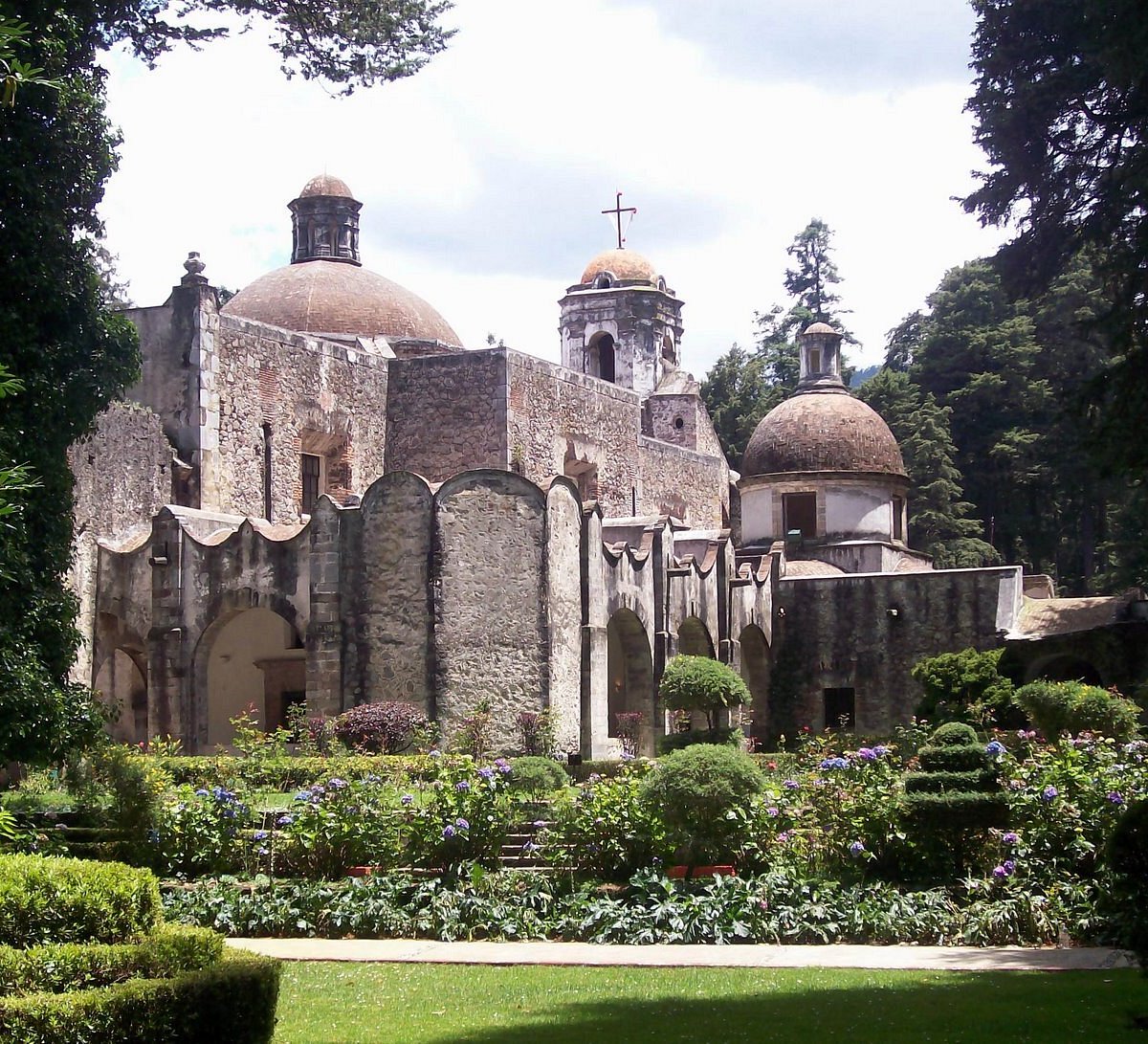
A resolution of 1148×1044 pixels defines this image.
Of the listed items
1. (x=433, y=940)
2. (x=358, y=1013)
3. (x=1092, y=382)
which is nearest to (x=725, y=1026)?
(x=358, y=1013)

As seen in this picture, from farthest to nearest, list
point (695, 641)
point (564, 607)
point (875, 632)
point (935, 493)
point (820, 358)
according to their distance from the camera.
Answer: point (935, 493), point (820, 358), point (875, 632), point (695, 641), point (564, 607)

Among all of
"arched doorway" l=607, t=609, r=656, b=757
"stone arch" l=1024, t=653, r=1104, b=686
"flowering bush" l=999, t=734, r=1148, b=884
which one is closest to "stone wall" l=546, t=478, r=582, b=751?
"arched doorway" l=607, t=609, r=656, b=757

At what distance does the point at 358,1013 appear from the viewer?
1035 centimetres

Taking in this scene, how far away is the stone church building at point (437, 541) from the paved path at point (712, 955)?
12287 mm

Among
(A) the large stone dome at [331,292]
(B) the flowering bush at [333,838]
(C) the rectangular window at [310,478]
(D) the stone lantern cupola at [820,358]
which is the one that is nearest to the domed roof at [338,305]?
(A) the large stone dome at [331,292]

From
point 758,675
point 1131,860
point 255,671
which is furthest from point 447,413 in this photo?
point 1131,860

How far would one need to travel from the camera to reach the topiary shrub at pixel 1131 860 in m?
9.89

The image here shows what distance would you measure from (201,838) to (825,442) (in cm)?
2593

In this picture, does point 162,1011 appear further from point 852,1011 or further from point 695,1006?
point 852,1011

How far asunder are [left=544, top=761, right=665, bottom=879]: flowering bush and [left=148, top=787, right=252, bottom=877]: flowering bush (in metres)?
2.90

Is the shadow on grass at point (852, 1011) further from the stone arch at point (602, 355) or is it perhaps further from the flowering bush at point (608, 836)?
the stone arch at point (602, 355)

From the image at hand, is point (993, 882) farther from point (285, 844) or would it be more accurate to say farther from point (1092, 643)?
point (1092, 643)

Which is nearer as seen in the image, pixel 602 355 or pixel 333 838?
pixel 333 838

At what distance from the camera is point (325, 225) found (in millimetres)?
40281
